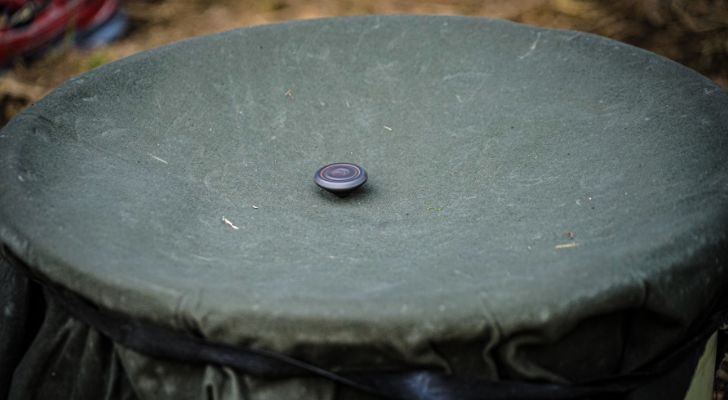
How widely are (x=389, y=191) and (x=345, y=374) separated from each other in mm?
435

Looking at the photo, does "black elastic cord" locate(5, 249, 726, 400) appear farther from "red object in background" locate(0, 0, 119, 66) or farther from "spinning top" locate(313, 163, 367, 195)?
"red object in background" locate(0, 0, 119, 66)

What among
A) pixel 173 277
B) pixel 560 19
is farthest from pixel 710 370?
pixel 560 19

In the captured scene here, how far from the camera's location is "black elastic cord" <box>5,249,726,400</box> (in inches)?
26.8

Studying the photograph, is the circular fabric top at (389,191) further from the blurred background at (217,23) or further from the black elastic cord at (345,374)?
the blurred background at (217,23)

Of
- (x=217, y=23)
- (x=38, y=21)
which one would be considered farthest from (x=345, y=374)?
(x=217, y=23)

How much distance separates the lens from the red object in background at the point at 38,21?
230cm

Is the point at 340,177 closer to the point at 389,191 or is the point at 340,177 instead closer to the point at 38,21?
the point at 389,191

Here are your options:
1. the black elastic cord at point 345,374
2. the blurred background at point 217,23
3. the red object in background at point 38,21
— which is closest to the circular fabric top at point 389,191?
the black elastic cord at point 345,374

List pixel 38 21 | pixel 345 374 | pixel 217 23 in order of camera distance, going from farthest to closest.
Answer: pixel 217 23 → pixel 38 21 → pixel 345 374

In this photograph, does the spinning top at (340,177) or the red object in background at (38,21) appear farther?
the red object in background at (38,21)

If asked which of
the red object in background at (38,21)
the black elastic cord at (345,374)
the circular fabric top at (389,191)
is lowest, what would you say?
the black elastic cord at (345,374)

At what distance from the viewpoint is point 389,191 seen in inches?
42.7

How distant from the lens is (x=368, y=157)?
1.16 metres

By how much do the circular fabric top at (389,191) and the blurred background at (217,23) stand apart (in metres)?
1.19
